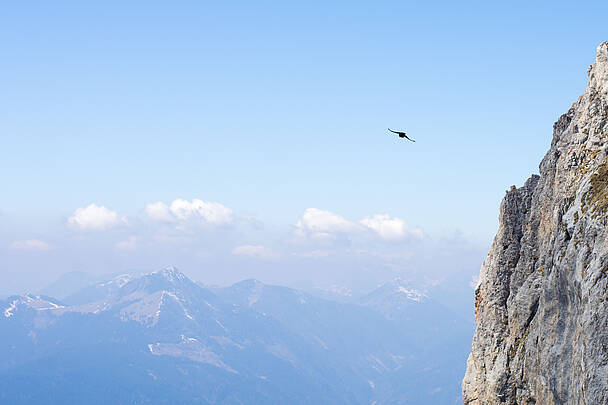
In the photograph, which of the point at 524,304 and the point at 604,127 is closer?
the point at 604,127

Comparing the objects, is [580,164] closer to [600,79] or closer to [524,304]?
[600,79]

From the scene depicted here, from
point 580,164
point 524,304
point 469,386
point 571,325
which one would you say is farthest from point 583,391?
point 469,386

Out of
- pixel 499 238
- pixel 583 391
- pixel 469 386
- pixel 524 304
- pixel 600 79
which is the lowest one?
pixel 583 391

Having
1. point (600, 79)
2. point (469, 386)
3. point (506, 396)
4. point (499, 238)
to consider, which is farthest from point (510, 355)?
point (600, 79)

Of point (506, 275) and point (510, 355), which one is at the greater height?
point (506, 275)

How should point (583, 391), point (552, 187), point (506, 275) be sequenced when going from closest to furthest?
point (583, 391) < point (552, 187) < point (506, 275)

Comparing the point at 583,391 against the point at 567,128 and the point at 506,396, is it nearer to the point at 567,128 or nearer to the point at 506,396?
the point at 506,396

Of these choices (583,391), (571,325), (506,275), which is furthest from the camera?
(506,275)
